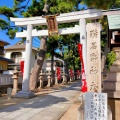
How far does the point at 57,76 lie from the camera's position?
84.7 ft

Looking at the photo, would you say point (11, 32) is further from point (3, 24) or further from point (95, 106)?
point (95, 106)

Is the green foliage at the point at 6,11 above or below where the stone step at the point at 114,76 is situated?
above

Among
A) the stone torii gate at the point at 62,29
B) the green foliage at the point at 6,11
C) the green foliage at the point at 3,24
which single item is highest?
the green foliage at the point at 6,11

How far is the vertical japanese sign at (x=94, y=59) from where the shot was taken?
18.7 ft

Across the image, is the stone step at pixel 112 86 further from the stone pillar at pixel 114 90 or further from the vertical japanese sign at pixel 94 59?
the vertical japanese sign at pixel 94 59

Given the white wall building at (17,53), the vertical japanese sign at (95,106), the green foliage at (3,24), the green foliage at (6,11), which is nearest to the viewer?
the vertical japanese sign at (95,106)

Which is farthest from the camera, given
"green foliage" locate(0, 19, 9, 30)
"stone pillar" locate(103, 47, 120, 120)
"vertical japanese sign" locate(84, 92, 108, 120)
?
"green foliage" locate(0, 19, 9, 30)

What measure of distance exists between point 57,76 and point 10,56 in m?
16.0

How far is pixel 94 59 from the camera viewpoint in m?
5.93

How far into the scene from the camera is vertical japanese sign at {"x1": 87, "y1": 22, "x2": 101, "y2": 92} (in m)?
5.71

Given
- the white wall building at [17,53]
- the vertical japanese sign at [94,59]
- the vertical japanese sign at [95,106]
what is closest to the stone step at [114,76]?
the vertical japanese sign at [94,59]

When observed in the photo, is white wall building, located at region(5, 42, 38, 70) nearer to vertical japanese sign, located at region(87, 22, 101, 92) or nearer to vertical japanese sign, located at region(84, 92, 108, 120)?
vertical japanese sign, located at region(87, 22, 101, 92)

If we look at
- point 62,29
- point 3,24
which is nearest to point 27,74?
point 62,29

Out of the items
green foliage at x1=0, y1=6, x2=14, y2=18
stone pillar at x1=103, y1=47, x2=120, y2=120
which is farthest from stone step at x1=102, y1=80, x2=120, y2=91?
green foliage at x1=0, y1=6, x2=14, y2=18
